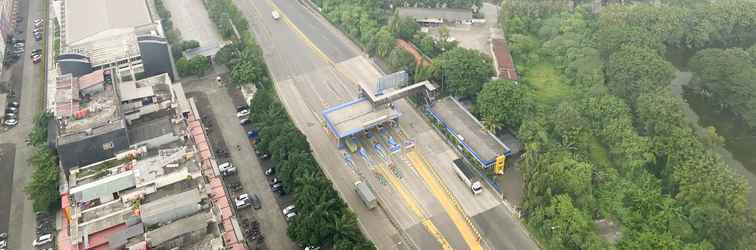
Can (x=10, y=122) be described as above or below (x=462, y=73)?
above

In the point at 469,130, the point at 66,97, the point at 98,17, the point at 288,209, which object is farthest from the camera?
the point at 98,17

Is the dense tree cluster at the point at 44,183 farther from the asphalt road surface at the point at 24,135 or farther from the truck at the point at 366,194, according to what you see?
the truck at the point at 366,194

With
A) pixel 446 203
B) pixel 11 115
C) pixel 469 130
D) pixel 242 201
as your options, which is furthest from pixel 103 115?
pixel 469 130

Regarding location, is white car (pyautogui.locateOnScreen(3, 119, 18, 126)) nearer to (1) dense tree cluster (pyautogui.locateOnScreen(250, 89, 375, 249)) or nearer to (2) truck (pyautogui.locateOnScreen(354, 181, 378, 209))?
(1) dense tree cluster (pyautogui.locateOnScreen(250, 89, 375, 249))

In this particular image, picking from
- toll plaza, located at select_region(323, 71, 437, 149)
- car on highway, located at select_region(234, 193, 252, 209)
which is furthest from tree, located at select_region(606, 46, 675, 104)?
car on highway, located at select_region(234, 193, 252, 209)

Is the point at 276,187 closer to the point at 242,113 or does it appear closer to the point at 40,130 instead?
the point at 242,113

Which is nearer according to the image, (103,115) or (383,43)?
(103,115)
